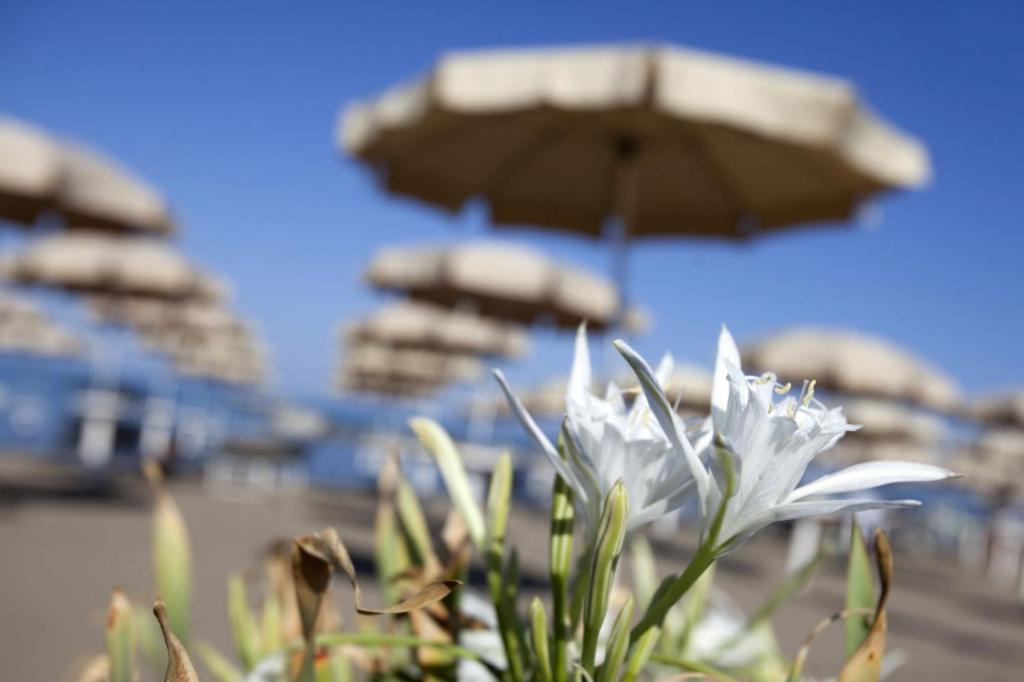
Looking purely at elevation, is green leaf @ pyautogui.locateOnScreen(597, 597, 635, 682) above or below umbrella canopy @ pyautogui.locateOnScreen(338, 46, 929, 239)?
below

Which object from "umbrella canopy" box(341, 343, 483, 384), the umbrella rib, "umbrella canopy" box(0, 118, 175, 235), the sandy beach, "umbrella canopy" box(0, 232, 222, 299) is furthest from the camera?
"umbrella canopy" box(341, 343, 483, 384)

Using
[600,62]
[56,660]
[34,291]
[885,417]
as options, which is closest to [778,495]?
[56,660]

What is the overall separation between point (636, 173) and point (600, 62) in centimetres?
153

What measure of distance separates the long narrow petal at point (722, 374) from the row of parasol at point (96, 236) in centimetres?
509

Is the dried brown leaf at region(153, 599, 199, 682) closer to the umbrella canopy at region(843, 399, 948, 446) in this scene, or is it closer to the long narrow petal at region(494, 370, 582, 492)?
the long narrow petal at region(494, 370, 582, 492)

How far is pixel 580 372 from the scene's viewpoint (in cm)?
69

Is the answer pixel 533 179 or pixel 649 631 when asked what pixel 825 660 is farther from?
pixel 649 631

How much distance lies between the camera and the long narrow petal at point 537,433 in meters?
0.56

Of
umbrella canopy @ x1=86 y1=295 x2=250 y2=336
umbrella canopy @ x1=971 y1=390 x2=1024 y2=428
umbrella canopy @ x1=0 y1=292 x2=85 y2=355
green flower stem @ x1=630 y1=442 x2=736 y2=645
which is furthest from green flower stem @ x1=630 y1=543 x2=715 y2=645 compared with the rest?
umbrella canopy @ x1=0 y1=292 x2=85 y2=355

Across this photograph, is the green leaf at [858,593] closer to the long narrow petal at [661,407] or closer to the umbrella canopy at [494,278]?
the long narrow petal at [661,407]

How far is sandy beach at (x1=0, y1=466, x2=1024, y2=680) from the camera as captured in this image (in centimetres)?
287

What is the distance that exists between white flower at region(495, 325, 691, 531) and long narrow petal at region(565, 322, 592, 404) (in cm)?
4

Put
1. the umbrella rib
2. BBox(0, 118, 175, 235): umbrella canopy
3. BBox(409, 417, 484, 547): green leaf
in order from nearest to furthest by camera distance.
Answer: BBox(409, 417, 484, 547): green leaf
the umbrella rib
BBox(0, 118, 175, 235): umbrella canopy

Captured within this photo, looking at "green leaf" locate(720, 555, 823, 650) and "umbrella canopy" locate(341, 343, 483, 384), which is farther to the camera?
"umbrella canopy" locate(341, 343, 483, 384)
